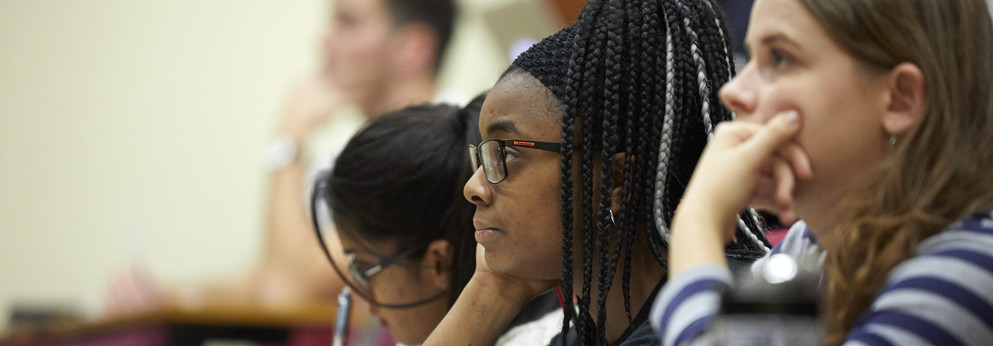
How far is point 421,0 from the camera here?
4430 millimetres

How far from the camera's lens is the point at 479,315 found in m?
1.85

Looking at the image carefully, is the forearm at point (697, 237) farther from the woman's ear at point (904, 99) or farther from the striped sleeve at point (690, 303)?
the woman's ear at point (904, 99)

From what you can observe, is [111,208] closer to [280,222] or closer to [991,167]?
[280,222]

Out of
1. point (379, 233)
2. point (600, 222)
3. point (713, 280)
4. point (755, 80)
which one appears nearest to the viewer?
point (713, 280)

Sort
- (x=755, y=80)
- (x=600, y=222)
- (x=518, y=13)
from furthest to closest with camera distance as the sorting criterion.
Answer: (x=518, y=13), (x=600, y=222), (x=755, y=80)

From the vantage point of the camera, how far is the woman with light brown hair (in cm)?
103

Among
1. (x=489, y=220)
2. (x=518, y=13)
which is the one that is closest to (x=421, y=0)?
(x=518, y=13)

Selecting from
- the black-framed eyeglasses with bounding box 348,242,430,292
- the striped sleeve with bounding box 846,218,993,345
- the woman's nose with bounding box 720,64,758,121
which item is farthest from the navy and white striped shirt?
the black-framed eyeglasses with bounding box 348,242,430,292

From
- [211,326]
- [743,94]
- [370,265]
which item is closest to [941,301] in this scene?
[743,94]

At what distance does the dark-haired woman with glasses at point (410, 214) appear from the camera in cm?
221

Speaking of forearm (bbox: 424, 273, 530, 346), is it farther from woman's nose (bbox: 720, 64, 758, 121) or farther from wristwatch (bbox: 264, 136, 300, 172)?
wristwatch (bbox: 264, 136, 300, 172)

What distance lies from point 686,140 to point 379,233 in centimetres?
94

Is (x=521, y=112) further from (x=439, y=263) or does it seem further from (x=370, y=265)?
(x=370, y=265)

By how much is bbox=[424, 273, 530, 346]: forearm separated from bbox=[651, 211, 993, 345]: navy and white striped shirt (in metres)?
0.82
